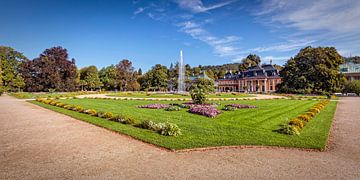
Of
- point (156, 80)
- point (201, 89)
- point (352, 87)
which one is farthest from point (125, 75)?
point (352, 87)

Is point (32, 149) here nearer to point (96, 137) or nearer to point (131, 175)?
point (96, 137)

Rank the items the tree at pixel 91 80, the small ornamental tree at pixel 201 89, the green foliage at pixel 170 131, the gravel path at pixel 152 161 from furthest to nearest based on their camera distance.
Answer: the tree at pixel 91 80 → the small ornamental tree at pixel 201 89 → the green foliage at pixel 170 131 → the gravel path at pixel 152 161

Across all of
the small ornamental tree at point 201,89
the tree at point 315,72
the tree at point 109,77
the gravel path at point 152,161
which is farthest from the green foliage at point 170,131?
the tree at point 109,77

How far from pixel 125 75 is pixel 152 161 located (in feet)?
259

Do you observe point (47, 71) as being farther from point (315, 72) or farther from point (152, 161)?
point (315, 72)

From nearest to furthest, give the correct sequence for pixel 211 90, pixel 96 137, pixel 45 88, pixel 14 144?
pixel 14 144, pixel 96 137, pixel 211 90, pixel 45 88

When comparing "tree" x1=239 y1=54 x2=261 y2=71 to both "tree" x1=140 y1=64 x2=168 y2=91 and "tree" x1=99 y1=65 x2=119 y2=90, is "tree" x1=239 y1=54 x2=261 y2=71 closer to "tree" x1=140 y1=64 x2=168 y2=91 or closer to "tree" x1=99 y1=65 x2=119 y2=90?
"tree" x1=140 y1=64 x2=168 y2=91

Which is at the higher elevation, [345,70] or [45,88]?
[345,70]

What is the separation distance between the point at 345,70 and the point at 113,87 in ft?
282

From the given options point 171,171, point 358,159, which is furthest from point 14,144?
point 358,159

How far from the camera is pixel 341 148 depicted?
8.40 m

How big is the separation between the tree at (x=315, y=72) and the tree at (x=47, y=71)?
6144 cm

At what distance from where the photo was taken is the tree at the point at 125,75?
272 feet

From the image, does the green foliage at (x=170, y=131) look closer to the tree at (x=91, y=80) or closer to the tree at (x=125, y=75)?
the tree at (x=125, y=75)
